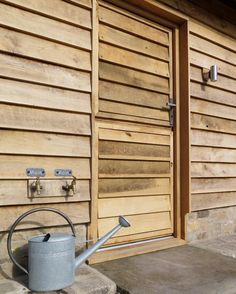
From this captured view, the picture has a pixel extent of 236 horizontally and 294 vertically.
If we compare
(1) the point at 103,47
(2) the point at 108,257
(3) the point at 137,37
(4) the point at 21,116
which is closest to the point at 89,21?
(1) the point at 103,47

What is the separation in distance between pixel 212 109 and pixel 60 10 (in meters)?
1.80

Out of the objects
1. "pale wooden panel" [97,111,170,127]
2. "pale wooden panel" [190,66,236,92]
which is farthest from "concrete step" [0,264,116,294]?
"pale wooden panel" [190,66,236,92]

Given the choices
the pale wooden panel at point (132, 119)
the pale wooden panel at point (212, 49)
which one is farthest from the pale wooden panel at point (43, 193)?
the pale wooden panel at point (212, 49)

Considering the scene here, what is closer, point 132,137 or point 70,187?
point 70,187

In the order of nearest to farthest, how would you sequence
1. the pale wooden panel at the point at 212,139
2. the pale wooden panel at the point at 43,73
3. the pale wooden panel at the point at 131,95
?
the pale wooden panel at the point at 43,73 → the pale wooden panel at the point at 131,95 → the pale wooden panel at the point at 212,139

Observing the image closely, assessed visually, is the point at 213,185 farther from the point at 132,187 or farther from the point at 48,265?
the point at 48,265

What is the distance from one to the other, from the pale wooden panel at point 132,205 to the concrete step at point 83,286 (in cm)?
57

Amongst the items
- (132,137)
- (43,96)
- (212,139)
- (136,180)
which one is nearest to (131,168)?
(136,180)

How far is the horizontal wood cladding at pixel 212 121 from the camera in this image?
3.19m

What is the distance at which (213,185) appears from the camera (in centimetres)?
335

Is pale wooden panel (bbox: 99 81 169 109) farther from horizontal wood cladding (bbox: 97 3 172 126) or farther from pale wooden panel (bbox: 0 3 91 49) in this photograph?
pale wooden panel (bbox: 0 3 91 49)

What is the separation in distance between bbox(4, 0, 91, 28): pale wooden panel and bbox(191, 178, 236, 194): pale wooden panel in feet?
5.59

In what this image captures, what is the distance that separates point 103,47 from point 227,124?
65.6 inches

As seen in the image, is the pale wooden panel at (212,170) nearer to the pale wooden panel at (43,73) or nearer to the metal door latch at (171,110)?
the metal door latch at (171,110)
